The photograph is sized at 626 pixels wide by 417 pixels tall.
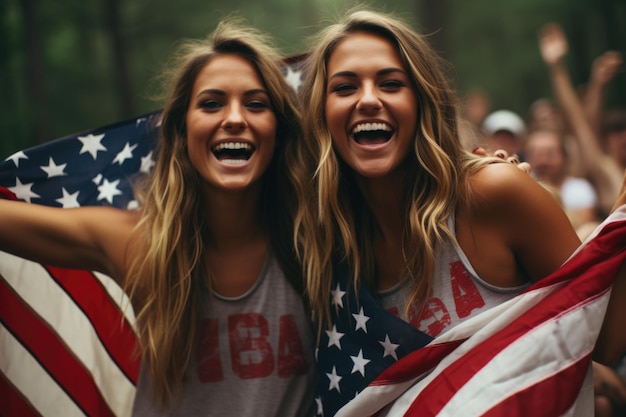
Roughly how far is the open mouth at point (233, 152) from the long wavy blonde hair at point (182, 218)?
22 centimetres

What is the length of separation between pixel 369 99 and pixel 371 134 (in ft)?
0.55

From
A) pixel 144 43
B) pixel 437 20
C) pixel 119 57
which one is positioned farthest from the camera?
pixel 144 43

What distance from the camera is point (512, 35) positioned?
17.9m

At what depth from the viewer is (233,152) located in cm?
349

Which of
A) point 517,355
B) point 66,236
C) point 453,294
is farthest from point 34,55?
point 517,355

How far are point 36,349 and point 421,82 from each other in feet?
7.39

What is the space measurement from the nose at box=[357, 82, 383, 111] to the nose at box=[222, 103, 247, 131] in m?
0.57

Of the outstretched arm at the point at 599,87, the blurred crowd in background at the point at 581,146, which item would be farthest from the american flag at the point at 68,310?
the outstretched arm at the point at 599,87

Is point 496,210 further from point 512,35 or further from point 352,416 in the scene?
point 512,35

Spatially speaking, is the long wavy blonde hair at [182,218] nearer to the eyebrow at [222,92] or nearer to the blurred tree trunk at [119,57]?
the eyebrow at [222,92]

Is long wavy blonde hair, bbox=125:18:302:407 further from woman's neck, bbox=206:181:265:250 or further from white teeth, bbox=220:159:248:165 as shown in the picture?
white teeth, bbox=220:159:248:165

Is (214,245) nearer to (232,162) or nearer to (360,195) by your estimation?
(232,162)

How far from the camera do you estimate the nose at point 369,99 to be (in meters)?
3.14

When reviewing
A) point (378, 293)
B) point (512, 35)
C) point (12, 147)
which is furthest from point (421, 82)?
point (512, 35)
